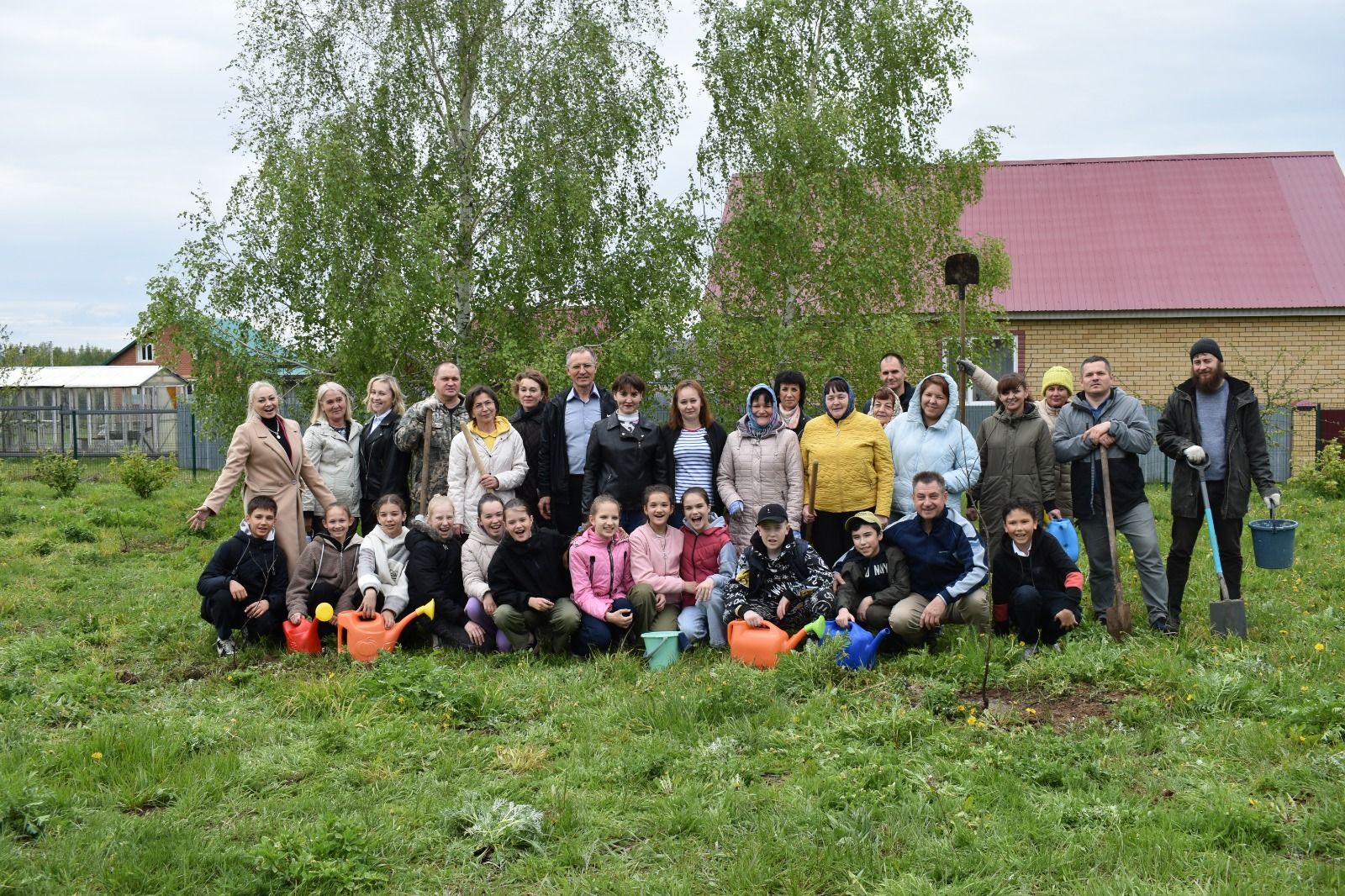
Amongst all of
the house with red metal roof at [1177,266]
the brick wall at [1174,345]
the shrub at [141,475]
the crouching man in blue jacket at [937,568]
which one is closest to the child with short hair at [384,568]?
the crouching man in blue jacket at [937,568]

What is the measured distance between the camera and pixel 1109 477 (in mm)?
6992

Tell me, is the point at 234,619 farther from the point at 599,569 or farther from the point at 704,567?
the point at 704,567

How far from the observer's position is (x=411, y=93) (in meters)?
14.0

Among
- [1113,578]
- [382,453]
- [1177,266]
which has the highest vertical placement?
[1177,266]

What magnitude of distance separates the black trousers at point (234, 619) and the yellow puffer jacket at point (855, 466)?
3.72 metres

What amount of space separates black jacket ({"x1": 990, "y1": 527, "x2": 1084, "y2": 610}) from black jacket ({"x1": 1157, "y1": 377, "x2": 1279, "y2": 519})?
107cm

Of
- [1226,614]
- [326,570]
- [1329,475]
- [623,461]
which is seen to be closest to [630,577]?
[623,461]

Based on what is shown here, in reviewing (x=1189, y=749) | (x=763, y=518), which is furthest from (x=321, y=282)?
(x=1189, y=749)

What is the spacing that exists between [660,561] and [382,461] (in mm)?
2242

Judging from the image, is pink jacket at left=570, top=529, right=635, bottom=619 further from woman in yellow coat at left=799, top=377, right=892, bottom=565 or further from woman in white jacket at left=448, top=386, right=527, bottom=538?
woman in yellow coat at left=799, top=377, right=892, bottom=565

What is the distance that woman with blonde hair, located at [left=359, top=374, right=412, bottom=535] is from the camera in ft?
25.8

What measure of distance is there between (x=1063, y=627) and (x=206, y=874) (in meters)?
4.75

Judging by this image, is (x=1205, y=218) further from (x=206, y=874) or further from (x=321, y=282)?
(x=206, y=874)

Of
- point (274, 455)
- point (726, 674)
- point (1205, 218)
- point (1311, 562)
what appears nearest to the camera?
point (726, 674)
